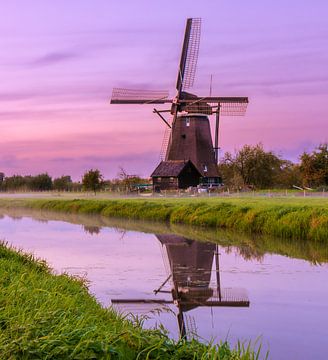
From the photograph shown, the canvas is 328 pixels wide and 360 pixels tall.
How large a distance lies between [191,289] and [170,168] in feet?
134

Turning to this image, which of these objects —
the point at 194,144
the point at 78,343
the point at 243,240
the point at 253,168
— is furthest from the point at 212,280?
the point at 253,168

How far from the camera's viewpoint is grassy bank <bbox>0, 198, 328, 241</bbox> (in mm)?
22922

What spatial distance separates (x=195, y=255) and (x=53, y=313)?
13579mm

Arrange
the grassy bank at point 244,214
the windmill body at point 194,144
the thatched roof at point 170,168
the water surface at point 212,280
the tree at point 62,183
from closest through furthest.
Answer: the water surface at point 212,280 → the grassy bank at point 244,214 → the thatched roof at point 170,168 → the windmill body at point 194,144 → the tree at point 62,183

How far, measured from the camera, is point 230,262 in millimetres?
17500

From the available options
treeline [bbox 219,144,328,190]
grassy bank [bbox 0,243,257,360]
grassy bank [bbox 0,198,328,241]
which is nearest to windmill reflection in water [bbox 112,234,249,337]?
grassy bank [bbox 0,243,257,360]

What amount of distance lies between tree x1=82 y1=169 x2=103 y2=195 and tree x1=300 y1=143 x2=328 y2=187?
2396cm

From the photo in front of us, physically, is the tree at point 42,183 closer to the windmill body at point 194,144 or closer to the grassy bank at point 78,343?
the windmill body at point 194,144

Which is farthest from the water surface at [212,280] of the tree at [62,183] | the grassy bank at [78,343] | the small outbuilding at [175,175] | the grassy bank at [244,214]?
the tree at [62,183]

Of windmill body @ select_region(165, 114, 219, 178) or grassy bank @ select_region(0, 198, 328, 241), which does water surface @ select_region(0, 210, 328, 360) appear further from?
windmill body @ select_region(165, 114, 219, 178)

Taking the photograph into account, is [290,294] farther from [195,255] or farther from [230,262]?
[195,255]

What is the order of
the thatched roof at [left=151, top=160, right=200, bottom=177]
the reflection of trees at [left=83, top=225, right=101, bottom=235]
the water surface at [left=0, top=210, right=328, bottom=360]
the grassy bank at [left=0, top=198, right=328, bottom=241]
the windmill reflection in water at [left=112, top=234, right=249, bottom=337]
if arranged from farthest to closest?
1. the thatched roof at [left=151, top=160, right=200, bottom=177]
2. the reflection of trees at [left=83, top=225, right=101, bottom=235]
3. the grassy bank at [left=0, top=198, right=328, bottom=241]
4. the windmill reflection in water at [left=112, top=234, right=249, bottom=337]
5. the water surface at [left=0, top=210, right=328, bottom=360]

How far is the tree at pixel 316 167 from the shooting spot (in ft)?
185

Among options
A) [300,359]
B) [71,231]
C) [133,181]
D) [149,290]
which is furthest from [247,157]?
[300,359]
